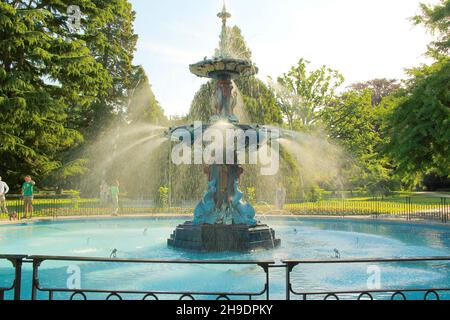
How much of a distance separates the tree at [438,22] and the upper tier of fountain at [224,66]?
9.74 metres

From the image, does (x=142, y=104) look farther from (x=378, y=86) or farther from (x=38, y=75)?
(x=378, y=86)

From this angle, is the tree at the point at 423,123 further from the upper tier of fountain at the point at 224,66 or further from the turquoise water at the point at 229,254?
the upper tier of fountain at the point at 224,66

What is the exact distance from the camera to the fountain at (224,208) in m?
12.0

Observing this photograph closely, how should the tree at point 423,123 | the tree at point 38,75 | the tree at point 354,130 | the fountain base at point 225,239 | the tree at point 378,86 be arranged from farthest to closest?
the tree at point 378,86
the tree at point 354,130
the tree at point 38,75
the tree at point 423,123
the fountain base at point 225,239

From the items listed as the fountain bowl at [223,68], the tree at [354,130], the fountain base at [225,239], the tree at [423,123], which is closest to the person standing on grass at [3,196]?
the fountain base at [225,239]

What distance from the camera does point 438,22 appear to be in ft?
62.5

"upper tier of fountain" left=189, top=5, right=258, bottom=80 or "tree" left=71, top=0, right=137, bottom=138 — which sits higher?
"tree" left=71, top=0, right=137, bottom=138

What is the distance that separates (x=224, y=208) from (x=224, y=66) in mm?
4305

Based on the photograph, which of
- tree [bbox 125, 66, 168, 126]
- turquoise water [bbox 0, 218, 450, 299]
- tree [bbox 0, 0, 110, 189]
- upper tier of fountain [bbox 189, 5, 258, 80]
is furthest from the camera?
tree [bbox 125, 66, 168, 126]

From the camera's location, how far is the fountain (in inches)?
474

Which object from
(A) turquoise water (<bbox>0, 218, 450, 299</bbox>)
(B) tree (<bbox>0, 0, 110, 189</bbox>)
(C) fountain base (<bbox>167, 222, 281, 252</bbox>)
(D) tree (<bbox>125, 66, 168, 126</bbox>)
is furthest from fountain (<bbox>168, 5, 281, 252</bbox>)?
(D) tree (<bbox>125, 66, 168, 126</bbox>)

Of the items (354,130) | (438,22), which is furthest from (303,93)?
(438,22)

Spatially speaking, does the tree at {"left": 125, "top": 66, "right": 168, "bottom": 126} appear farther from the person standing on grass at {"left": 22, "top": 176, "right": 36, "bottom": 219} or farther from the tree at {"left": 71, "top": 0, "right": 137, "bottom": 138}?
the person standing on grass at {"left": 22, "top": 176, "right": 36, "bottom": 219}

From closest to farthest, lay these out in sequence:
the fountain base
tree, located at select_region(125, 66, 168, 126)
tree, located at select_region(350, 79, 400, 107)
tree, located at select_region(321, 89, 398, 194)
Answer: the fountain base
tree, located at select_region(125, 66, 168, 126)
tree, located at select_region(321, 89, 398, 194)
tree, located at select_region(350, 79, 400, 107)
